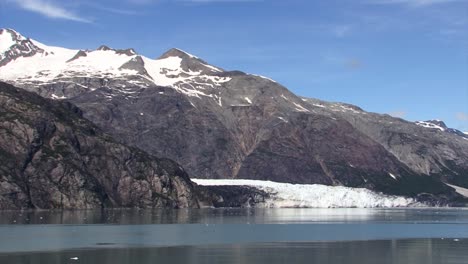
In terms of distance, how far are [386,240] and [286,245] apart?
20.7 meters

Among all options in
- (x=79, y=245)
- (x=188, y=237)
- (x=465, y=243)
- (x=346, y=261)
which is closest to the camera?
(x=346, y=261)

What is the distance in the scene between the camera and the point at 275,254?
311 ft

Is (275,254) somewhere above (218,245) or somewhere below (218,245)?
below

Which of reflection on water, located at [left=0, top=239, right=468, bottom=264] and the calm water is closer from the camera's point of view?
reflection on water, located at [left=0, top=239, right=468, bottom=264]

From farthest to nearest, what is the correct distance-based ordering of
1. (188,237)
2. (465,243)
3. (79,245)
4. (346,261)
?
(188,237), (465,243), (79,245), (346,261)

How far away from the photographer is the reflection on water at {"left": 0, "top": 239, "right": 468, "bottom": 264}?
3418 inches

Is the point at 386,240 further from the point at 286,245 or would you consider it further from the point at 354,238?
the point at 286,245

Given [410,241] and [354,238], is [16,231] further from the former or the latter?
[410,241]

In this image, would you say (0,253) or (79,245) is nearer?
(0,253)

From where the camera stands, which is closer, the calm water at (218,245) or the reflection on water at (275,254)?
the reflection on water at (275,254)

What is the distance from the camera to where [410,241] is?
12031 centimetres

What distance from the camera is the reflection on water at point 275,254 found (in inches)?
3418

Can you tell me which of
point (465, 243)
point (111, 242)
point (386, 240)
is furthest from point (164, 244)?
point (465, 243)

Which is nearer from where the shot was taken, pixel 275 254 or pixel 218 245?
pixel 275 254
